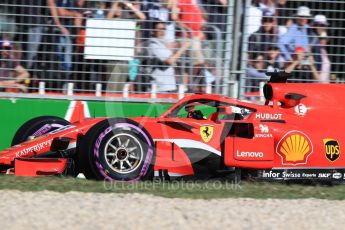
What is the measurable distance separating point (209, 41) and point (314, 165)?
322 centimetres

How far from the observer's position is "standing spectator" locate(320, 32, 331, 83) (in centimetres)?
959

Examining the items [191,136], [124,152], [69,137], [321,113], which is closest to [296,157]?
[321,113]

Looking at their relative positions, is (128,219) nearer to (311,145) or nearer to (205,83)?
(311,145)

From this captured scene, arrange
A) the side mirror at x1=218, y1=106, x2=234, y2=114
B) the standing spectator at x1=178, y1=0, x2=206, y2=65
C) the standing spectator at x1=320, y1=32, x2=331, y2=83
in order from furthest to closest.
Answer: the standing spectator at x1=320, y1=32, x2=331, y2=83, the standing spectator at x1=178, y1=0, x2=206, y2=65, the side mirror at x1=218, y1=106, x2=234, y2=114

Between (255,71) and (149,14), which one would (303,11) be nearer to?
(255,71)

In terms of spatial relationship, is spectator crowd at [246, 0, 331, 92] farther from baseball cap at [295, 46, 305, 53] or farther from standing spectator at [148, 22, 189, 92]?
standing spectator at [148, 22, 189, 92]

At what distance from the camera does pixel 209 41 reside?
941cm

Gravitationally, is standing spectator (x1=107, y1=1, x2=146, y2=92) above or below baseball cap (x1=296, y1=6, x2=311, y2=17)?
below

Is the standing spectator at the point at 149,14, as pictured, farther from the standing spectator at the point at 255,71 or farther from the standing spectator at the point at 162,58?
the standing spectator at the point at 255,71

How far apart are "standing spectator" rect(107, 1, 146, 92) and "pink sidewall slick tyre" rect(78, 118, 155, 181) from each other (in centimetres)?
273

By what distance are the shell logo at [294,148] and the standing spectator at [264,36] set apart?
9.82ft

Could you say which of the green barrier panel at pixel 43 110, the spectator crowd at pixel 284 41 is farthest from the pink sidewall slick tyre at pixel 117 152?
the spectator crowd at pixel 284 41

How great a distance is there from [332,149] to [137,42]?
3.59m

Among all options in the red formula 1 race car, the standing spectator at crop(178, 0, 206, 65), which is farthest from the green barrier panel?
the red formula 1 race car
